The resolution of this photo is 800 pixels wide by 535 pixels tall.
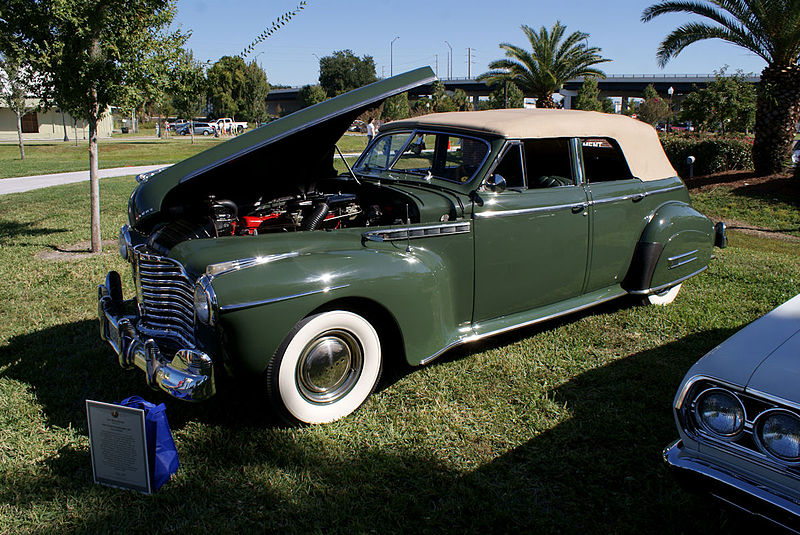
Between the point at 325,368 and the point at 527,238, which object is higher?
the point at 527,238

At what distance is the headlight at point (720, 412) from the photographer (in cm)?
215

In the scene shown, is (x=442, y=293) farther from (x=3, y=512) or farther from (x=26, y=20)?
(x=26, y=20)

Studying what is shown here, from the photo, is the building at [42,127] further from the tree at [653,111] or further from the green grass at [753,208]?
the green grass at [753,208]

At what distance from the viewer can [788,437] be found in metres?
2.01

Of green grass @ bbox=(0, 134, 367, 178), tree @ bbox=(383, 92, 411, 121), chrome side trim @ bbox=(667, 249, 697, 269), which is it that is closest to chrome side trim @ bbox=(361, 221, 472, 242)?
chrome side trim @ bbox=(667, 249, 697, 269)

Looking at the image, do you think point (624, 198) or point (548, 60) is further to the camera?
point (548, 60)

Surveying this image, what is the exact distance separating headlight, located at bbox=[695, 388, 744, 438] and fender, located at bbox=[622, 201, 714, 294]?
2.58m

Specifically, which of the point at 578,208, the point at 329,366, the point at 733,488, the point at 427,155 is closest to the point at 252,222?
the point at 329,366

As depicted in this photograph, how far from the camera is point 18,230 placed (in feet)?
27.0

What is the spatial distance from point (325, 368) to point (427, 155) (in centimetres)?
206

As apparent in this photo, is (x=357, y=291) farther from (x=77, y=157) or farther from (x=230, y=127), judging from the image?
(x=230, y=127)

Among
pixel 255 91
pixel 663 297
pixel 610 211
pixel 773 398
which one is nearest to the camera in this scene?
pixel 773 398

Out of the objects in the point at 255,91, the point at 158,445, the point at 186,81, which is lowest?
the point at 158,445

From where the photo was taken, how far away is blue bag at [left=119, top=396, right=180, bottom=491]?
8.75 ft
